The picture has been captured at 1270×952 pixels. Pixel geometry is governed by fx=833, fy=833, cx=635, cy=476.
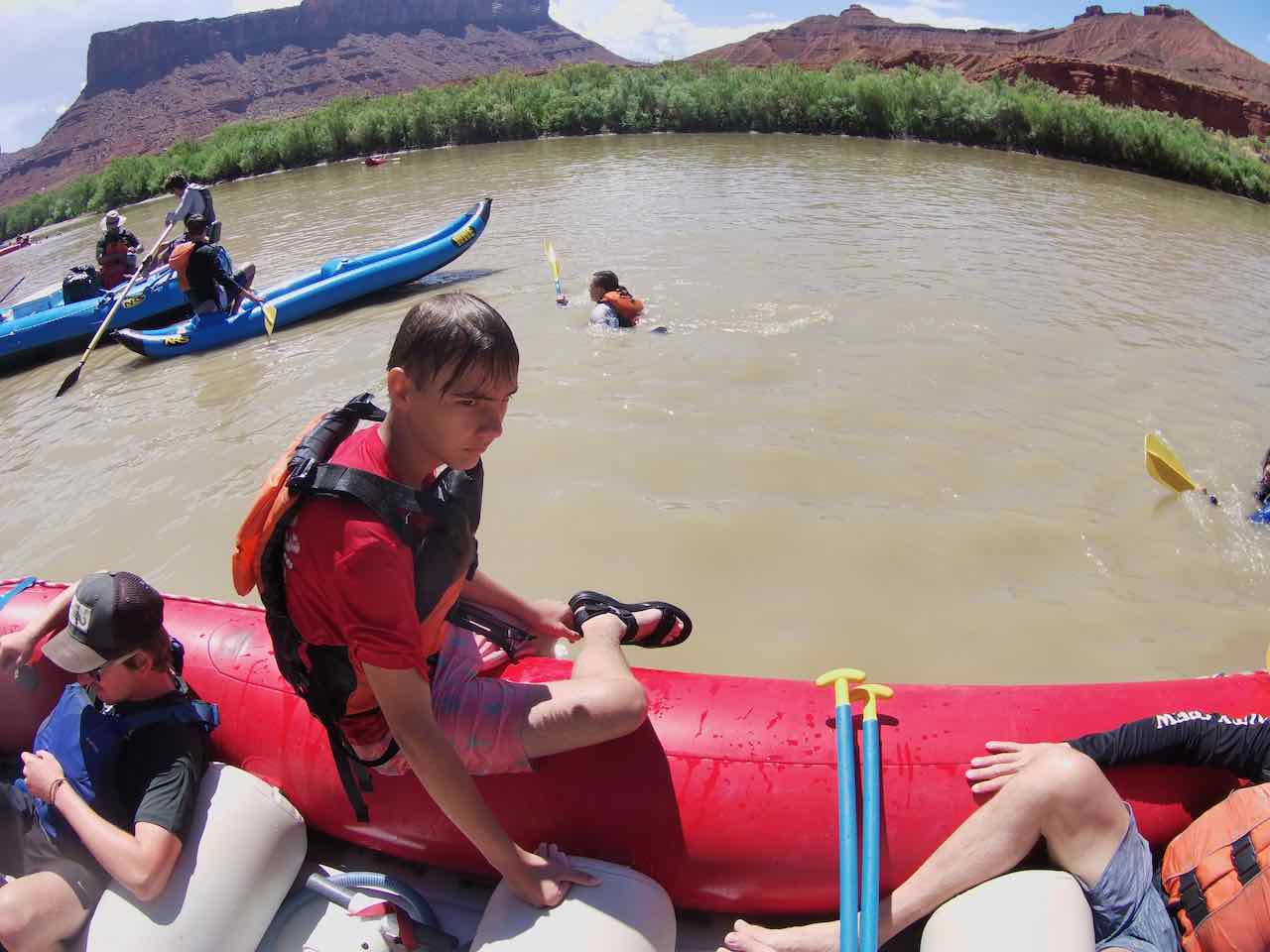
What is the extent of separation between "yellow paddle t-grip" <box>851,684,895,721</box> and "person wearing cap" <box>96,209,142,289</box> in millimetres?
9132

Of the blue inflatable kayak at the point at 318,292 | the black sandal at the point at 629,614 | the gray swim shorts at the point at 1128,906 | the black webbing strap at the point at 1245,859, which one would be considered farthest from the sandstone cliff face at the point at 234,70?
the black webbing strap at the point at 1245,859

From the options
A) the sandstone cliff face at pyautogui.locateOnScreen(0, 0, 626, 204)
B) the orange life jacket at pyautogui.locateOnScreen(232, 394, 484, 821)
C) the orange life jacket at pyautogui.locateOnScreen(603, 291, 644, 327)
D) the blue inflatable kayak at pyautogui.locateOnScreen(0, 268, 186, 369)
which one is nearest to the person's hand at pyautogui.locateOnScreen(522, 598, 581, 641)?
the orange life jacket at pyautogui.locateOnScreen(232, 394, 484, 821)

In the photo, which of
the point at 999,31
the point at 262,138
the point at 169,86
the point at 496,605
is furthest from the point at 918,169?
the point at 169,86

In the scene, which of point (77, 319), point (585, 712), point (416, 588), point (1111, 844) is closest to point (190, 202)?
point (77, 319)

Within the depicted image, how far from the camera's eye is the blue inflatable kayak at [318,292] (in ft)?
24.1

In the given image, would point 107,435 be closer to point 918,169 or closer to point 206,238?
point 206,238

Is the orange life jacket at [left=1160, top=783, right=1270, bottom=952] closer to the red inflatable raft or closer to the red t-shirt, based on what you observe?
the red inflatable raft

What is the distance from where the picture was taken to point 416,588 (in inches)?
60.9

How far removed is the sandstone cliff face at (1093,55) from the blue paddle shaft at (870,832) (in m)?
27.2

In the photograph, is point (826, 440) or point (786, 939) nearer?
point (786, 939)

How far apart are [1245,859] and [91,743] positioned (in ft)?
7.97

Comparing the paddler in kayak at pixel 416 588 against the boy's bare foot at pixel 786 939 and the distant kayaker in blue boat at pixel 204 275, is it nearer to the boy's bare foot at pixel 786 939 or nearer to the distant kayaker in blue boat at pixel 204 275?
the boy's bare foot at pixel 786 939

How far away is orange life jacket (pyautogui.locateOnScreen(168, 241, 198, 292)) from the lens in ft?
23.4

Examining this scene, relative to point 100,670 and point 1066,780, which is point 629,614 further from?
point 100,670
